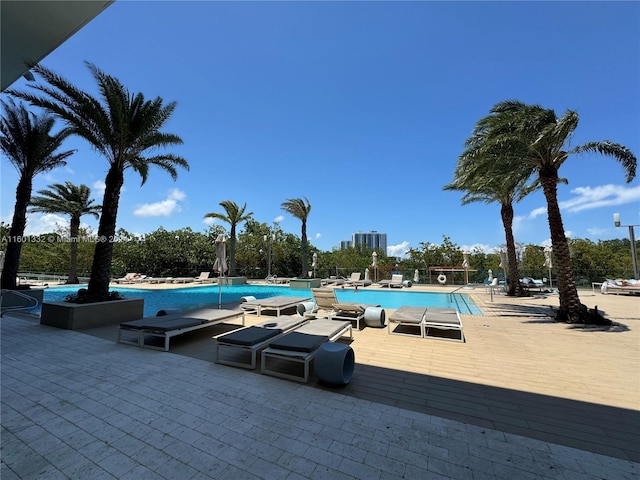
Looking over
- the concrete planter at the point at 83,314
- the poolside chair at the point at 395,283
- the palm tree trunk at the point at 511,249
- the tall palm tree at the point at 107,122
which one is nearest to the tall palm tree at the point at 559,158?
the palm tree trunk at the point at 511,249

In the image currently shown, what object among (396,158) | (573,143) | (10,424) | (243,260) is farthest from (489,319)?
(243,260)

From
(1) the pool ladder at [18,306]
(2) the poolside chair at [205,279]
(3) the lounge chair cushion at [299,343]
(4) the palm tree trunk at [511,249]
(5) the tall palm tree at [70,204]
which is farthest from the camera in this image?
(2) the poolside chair at [205,279]

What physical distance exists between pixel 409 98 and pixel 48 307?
15896mm

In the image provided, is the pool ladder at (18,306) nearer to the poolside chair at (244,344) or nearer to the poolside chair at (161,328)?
the poolside chair at (161,328)

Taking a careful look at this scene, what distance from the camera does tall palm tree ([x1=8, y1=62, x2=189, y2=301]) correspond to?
23.1 feet

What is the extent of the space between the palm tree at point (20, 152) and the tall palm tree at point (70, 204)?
7.50 meters

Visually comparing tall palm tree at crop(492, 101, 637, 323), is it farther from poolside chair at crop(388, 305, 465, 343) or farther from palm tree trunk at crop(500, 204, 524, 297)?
palm tree trunk at crop(500, 204, 524, 297)

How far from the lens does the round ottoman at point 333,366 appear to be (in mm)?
3451

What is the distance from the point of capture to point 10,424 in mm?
2609

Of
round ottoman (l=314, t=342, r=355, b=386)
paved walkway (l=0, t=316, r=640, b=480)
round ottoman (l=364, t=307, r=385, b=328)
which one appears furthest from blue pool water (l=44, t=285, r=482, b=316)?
round ottoman (l=314, t=342, r=355, b=386)

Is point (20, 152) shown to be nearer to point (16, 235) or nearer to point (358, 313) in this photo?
point (16, 235)

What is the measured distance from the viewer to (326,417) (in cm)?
279

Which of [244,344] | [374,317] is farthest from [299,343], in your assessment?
[374,317]

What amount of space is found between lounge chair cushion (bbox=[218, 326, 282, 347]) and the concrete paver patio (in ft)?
1.40
